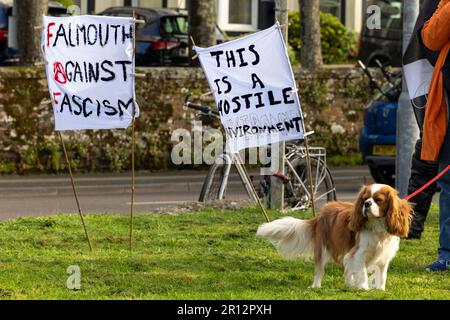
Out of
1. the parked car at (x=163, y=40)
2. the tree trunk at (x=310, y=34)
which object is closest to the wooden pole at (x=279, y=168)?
the tree trunk at (x=310, y=34)

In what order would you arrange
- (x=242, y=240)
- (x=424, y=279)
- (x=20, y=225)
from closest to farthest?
(x=424, y=279), (x=242, y=240), (x=20, y=225)

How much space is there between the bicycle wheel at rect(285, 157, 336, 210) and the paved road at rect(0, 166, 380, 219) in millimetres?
2392

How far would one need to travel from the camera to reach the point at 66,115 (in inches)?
417

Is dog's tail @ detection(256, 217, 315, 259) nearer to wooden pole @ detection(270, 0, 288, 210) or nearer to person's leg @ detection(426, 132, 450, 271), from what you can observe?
person's leg @ detection(426, 132, 450, 271)

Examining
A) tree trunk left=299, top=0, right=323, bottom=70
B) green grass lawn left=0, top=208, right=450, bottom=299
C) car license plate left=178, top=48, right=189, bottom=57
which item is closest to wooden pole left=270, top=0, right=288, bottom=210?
green grass lawn left=0, top=208, right=450, bottom=299

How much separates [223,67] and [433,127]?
→ 2.06 meters

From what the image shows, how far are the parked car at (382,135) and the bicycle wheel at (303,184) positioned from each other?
372 cm

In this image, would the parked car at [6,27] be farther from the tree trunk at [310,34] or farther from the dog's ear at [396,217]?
the dog's ear at [396,217]

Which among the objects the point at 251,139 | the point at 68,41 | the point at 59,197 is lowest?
the point at 59,197

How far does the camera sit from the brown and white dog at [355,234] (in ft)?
28.3

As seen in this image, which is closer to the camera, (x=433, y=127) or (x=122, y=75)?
(x=433, y=127)
